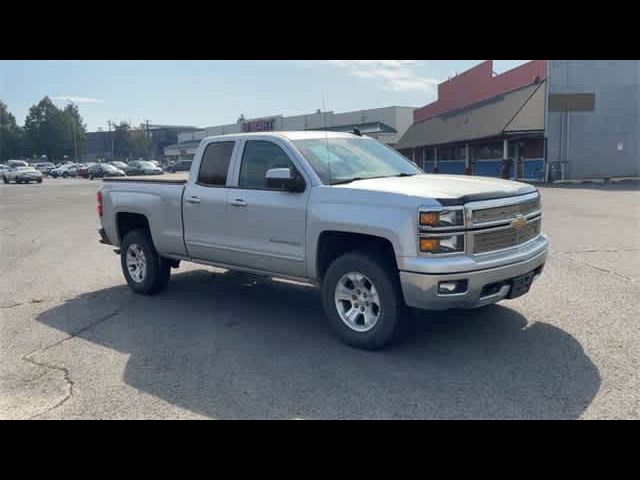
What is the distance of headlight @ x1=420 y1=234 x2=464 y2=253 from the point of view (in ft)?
15.0

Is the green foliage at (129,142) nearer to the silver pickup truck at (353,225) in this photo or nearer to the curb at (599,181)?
the curb at (599,181)

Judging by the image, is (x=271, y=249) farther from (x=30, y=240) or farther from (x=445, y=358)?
(x=30, y=240)

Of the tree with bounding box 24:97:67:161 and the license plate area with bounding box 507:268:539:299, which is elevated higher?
the tree with bounding box 24:97:67:161

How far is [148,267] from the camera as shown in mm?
7273

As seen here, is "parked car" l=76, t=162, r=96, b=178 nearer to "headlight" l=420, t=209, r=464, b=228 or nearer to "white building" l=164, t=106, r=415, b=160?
"white building" l=164, t=106, r=415, b=160

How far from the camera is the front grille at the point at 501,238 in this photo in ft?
15.4

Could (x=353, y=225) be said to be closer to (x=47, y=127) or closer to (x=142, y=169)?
(x=142, y=169)

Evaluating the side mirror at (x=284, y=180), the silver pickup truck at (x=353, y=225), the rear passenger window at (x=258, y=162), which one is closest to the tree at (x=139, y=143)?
the silver pickup truck at (x=353, y=225)

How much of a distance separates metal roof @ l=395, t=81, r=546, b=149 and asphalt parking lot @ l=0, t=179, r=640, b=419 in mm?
22620

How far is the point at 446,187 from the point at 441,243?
636 millimetres

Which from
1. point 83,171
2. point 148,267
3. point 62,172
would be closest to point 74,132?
point 62,172

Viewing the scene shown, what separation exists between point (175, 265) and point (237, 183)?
1987mm

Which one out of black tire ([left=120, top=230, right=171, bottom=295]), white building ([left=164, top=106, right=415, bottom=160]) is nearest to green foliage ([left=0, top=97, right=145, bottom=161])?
white building ([left=164, top=106, right=415, bottom=160])

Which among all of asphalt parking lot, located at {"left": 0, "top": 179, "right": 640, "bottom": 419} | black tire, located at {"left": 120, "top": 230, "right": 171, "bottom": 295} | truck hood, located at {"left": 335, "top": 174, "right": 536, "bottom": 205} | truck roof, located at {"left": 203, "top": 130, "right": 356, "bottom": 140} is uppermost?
truck roof, located at {"left": 203, "top": 130, "right": 356, "bottom": 140}
